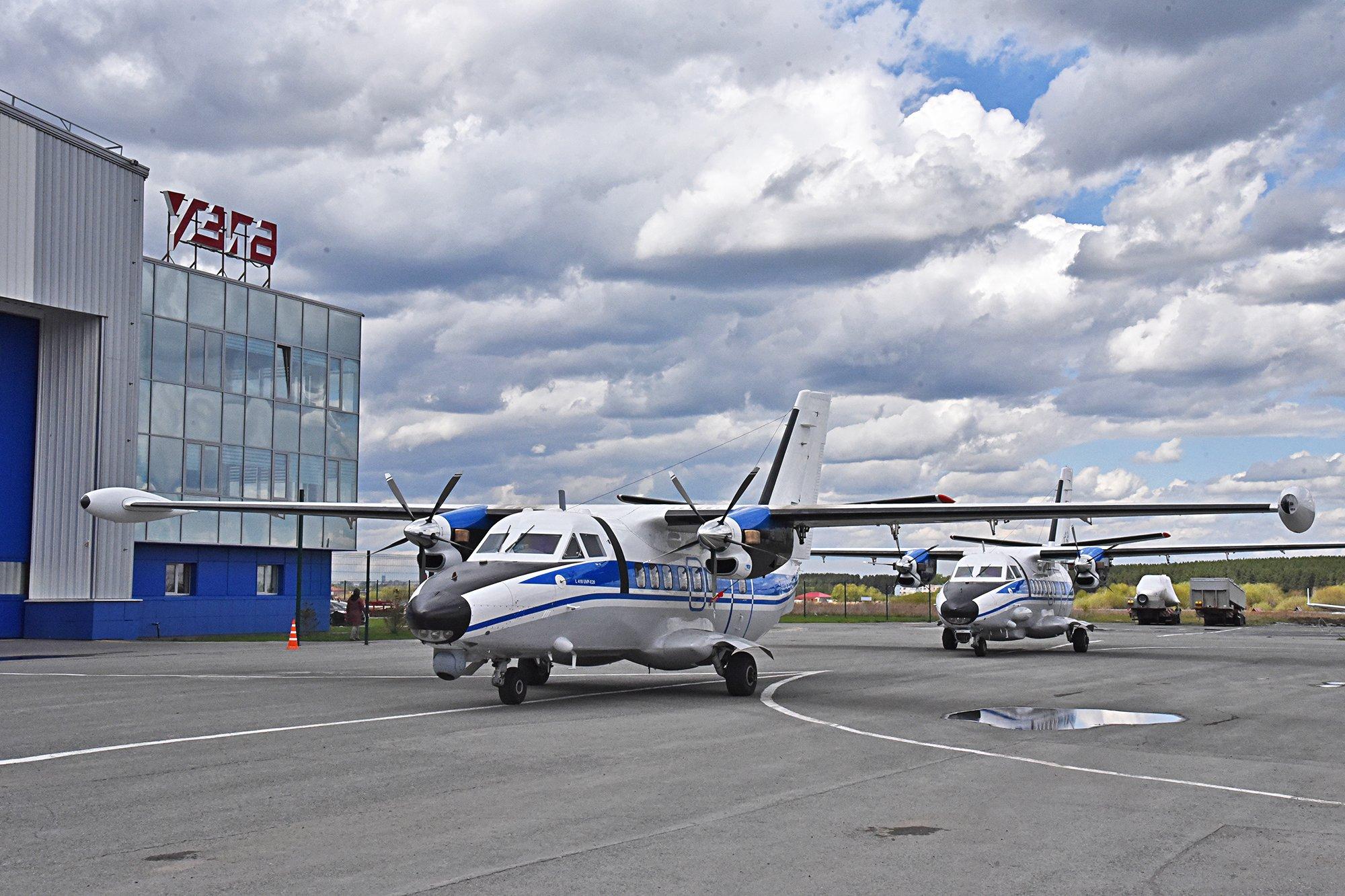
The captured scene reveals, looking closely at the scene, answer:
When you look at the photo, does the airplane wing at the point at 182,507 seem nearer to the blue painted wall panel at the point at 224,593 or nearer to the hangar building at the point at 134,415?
the hangar building at the point at 134,415

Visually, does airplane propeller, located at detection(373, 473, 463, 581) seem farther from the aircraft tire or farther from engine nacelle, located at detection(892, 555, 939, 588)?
engine nacelle, located at detection(892, 555, 939, 588)

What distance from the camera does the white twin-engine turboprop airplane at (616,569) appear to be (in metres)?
15.5

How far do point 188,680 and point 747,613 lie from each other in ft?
32.6

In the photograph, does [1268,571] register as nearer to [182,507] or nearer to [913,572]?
[913,572]

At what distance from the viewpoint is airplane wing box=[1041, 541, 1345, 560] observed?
32.6m

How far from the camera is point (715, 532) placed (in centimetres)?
1842

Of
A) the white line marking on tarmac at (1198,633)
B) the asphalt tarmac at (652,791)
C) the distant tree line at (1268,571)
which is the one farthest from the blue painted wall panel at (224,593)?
the distant tree line at (1268,571)

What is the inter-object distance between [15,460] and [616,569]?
1097 inches

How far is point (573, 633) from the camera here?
16.9 m

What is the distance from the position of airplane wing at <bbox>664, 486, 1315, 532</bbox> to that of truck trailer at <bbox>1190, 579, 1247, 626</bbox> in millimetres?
48753

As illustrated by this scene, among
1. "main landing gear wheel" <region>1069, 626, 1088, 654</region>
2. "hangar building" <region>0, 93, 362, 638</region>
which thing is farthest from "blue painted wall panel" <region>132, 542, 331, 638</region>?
"main landing gear wheel" <region>1069, 626, 1088, 654</region>

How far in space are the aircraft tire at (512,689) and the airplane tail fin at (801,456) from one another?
26.7 ft

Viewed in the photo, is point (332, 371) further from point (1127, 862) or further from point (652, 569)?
point (1127, 862)

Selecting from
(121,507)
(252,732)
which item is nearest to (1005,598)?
(121,507)
